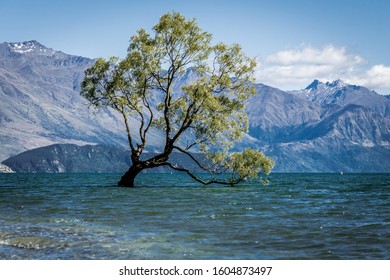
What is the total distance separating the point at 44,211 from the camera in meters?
38.6

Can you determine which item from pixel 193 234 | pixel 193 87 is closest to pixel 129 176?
pixel 193 87

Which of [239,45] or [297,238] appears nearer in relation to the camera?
[297,238]

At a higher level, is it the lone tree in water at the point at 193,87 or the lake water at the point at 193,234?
the lone tree in water at the point at 193,87

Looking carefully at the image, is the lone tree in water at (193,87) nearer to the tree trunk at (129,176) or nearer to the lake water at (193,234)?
the tree trunk at (129,176)

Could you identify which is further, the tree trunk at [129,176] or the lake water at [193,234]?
the tree trunk at [129,176]

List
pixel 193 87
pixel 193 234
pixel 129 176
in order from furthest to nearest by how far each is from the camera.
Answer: pixel 129 176, pixel 193 87, pixel 193 234

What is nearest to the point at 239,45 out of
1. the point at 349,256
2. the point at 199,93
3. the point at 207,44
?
the point at 207,44

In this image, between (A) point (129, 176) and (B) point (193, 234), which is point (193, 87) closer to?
(A) point (129, 176)

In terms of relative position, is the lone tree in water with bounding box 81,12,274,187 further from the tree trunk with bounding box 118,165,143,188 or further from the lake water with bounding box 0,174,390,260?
the lake water with bounding box 0,174,390,260

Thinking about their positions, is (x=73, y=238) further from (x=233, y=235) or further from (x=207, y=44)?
(x=207, y=44)

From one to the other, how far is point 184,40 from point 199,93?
762 cm

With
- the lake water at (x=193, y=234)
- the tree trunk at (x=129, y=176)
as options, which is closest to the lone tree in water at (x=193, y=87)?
the tree trunk at (x=129, y=176)

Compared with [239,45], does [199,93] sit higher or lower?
lower
